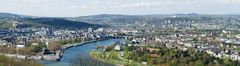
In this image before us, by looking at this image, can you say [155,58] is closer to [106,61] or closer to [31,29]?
[106,61]

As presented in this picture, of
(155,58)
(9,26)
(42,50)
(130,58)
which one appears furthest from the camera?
(9,26)

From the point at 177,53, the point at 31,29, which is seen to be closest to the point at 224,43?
the point at 177,53

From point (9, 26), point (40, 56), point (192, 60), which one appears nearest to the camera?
point (192, 60)

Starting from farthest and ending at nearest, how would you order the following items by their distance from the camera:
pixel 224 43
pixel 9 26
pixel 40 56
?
1. pixel 9 26
2. pixel 224 43
3. pixel 40 56

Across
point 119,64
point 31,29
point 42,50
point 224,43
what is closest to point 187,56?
point 119,64

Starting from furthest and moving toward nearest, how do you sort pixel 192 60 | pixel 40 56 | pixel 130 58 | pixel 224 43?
pixel 224 43 → pixel 40 56 → pixel 130 58 → pixel 192 60

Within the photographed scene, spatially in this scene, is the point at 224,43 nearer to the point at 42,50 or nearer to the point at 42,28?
the point at 42,50

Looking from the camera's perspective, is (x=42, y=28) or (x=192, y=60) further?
(x=42, y=28)

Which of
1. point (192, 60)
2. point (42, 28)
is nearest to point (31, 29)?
point (42, 28)

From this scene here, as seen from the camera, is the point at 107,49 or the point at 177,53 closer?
the point at 177,53
